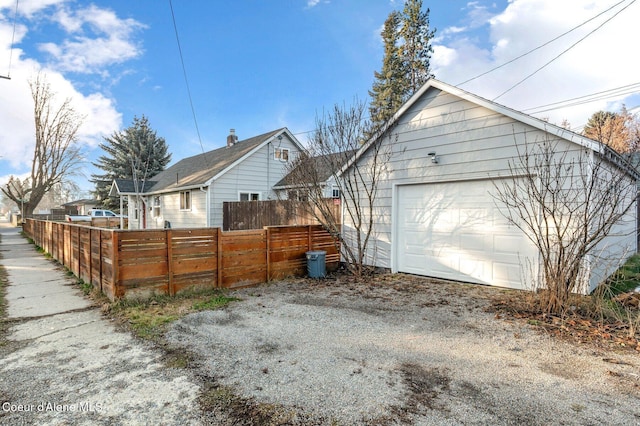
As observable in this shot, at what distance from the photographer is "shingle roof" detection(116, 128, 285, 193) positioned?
49.5 ft

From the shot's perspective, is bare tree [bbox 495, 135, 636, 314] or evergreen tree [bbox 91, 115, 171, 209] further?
evergreen tree [bbox 91, 115, 171, 209]

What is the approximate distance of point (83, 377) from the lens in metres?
3.07

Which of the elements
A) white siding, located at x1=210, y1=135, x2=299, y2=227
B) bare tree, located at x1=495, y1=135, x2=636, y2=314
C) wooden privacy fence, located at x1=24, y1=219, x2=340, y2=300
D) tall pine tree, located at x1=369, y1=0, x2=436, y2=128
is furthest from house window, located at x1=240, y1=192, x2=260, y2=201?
tall pine tree, located at x1=369, y1=0, x2=436, y2=128

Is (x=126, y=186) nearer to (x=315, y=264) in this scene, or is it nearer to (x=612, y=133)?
(x=315, y=264)

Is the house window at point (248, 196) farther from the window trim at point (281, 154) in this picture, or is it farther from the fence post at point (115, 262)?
the fence post at point (115, 262)

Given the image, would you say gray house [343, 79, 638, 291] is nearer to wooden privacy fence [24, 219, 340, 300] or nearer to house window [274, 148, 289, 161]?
wooden privacy fence [24, 219, 340, 300]

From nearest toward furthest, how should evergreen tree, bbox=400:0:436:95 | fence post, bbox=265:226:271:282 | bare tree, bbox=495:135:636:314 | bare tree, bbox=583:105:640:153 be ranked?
1. bare tree, bbox=495:135:636:314
2. bare tree, bbox=583:105:640:153
3. fence post, bbox=265:226:271:282
4. evergreen tree, bbox=400:0:436:95

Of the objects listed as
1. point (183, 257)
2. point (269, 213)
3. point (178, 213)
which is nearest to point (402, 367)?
point (183, 257)

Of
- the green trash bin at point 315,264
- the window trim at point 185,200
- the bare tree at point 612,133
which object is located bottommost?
the green trash bin at point 315,264

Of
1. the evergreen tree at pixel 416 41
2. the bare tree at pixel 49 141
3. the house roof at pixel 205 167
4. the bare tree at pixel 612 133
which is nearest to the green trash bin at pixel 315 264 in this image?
the bare tree at pixel 612 133

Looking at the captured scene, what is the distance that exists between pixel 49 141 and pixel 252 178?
87.7 ft

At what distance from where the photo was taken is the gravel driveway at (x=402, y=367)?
2502 mm

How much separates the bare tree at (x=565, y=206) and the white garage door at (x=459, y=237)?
298mm

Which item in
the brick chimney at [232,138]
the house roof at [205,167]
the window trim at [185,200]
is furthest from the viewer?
the brick chimney at [232,138]
